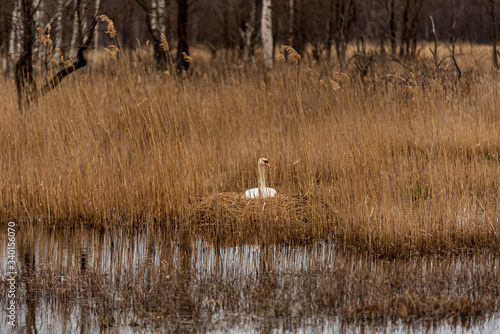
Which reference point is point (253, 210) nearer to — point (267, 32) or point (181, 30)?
point (181, 30)

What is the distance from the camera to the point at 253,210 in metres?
5.72

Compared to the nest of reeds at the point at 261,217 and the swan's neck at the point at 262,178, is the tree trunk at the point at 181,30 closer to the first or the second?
the swan's neck at the point at 262,178

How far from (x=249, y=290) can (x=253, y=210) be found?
166cm

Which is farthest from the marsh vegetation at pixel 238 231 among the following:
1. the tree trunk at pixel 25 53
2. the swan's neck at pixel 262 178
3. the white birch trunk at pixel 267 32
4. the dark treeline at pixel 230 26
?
the white birch trunk at pixel 267 32

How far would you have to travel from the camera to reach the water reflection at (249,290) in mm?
3707

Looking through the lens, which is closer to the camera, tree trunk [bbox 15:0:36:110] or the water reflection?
the water reflection

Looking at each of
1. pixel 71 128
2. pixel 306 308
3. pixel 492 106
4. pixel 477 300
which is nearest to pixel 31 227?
pixel 71 128

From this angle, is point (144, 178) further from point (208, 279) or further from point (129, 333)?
point (129, 333)

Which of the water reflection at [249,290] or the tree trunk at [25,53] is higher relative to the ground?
the tree trunk at [25,53]

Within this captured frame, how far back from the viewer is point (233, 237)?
562 centimetres

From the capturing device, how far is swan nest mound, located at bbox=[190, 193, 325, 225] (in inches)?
220

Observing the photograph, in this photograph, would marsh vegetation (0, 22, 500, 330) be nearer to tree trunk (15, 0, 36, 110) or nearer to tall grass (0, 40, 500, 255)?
tall grass (0, 40, 500, 255)

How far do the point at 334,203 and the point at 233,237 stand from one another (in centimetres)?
94

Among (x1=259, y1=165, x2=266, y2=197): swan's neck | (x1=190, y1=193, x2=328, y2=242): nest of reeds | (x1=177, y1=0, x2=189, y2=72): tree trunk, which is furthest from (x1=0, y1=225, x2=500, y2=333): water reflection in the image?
(x1=177, y1=0, x2=189, y2=72): tree trunk
